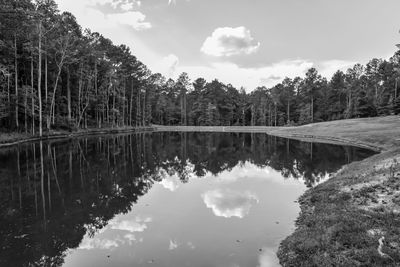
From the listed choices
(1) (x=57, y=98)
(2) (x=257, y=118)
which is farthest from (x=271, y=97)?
(1) (x=57, y=98)

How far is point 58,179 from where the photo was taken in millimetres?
14203

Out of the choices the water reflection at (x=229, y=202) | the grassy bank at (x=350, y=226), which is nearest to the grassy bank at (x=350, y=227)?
the grassy bank at (x=350, y=226)

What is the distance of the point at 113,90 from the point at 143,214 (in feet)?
185

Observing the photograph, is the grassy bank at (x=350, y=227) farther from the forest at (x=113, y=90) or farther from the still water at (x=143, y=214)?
the forest at (x=113, y=90)

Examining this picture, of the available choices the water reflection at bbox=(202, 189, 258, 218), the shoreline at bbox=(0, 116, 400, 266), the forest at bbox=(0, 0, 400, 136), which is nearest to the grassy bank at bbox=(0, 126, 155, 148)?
the forest at bbox=(0, 0, 400, 136)

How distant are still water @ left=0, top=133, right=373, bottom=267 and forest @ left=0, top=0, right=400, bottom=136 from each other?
1522cm

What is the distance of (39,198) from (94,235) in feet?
14.5

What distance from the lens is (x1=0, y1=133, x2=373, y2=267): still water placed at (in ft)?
22.4

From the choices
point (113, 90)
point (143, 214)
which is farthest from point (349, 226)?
point (113, 90)

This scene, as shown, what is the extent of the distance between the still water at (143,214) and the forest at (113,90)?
15224mm

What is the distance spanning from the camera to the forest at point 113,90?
118 feet

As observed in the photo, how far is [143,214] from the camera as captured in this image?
9914 millimetres

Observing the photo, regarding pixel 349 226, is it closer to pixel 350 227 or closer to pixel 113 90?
pixel 350 227

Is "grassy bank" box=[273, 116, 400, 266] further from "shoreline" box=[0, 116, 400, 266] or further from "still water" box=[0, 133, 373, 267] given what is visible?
"still water" box=[0, 133, 373, 267]
